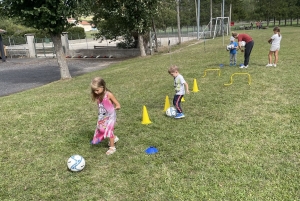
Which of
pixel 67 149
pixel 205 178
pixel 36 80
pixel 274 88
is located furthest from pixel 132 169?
pixel 36 80

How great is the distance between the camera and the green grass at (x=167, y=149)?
Result: 3459 millimetres

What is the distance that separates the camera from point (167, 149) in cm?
447

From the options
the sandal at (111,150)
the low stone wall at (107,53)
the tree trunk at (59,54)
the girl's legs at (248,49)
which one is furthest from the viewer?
the low stone wall at (107,53)

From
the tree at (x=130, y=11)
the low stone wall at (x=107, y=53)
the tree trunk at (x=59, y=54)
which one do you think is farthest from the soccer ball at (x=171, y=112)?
the low stone wall at (x=107, y=53)

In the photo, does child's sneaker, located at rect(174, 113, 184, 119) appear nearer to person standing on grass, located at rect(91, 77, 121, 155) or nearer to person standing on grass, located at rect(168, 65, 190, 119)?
person standing on grass, located at rect(168, 65, 190, 119)

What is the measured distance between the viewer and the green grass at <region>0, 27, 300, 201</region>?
3.46 meters

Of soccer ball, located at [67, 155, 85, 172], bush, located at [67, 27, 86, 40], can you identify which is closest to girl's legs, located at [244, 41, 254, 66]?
Answer: soccer ball, located at [67, 155, 85, 172]

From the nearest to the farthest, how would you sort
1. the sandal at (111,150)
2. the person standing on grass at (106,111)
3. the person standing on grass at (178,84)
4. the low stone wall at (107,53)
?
the person standing on grass at (106,111) → the sandal at (111,150) → the person standing on grass at (178,84) → the low stone wall at (107,53)

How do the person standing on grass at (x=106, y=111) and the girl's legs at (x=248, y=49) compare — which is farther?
the girl's legs at (x=248, y=49)

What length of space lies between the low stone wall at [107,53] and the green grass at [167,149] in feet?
51.5

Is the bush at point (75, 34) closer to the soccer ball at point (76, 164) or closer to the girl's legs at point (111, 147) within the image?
the girl's legs at point (111, 147)

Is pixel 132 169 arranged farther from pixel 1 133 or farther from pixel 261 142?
pixel 1 133

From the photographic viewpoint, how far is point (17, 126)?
621 centimetres

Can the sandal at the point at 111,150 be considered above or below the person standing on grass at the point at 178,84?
below
